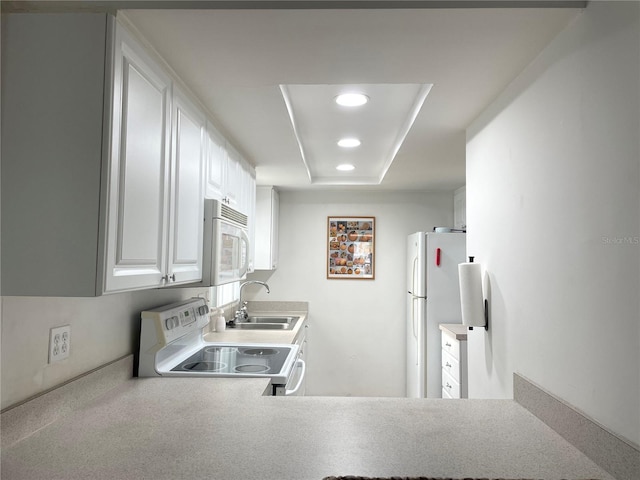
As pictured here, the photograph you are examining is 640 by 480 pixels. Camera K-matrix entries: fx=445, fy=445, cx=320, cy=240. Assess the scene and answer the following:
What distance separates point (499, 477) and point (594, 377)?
14.8 inches

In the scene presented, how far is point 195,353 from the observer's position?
8.50 feet

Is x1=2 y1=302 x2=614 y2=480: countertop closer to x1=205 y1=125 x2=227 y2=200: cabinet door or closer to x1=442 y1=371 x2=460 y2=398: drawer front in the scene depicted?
x1=205 y1=125 x2=227 y2=200: cabinet door

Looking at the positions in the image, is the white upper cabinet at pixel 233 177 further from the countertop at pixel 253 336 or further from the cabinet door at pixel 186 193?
the countertop at pixel 253 336

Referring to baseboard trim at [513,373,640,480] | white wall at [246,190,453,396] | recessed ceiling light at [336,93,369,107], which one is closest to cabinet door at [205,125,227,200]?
recessed ceiling light at [336,93,369,107]

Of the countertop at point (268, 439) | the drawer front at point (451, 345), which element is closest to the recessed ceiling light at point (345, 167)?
the drawer front at point (451, 345)

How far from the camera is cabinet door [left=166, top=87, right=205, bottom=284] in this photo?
171cm

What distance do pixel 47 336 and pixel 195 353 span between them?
3.96 ft

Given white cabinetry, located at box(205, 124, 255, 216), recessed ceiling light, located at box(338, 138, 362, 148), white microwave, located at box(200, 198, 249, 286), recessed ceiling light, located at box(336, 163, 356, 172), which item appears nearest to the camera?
white microwave, located at box(200, 198, 249, 286)

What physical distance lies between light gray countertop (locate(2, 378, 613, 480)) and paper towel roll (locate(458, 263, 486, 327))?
15.1 inches

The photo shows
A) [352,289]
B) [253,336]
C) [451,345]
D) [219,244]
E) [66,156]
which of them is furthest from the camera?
[352,289]

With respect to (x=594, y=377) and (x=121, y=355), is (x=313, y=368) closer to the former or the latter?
(x=121, y=355)

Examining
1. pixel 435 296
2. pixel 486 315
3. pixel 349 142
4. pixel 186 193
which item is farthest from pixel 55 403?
pixel 435 296

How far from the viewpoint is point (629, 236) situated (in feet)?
3.50

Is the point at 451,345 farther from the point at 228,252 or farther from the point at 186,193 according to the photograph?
the point at 186,193
